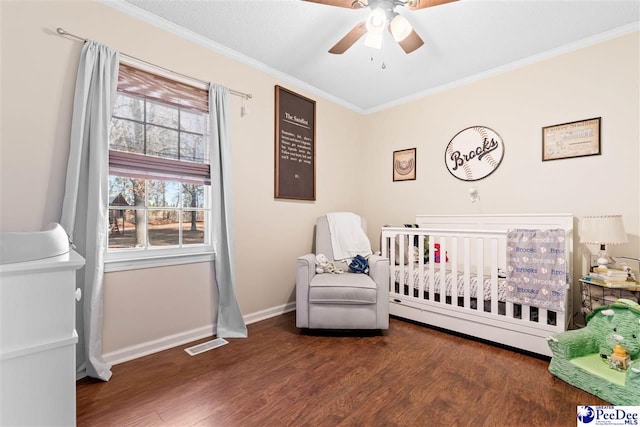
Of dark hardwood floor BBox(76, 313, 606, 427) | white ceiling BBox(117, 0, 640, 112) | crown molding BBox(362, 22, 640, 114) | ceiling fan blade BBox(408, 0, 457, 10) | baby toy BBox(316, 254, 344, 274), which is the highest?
white ceiling BBox(117, 0, 640, 112)

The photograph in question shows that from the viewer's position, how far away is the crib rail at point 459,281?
2.16m

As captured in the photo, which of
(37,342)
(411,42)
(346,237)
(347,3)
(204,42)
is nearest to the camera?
(37,342)

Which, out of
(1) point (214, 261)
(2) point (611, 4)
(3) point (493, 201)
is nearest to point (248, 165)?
(1) point (214, 261)

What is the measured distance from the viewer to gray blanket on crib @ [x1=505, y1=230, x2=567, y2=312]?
198cm

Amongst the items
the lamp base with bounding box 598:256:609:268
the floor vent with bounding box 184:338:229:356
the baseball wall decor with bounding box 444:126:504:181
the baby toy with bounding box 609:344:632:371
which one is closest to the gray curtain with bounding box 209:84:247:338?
the floor vent with bounding box 184:338:229:356

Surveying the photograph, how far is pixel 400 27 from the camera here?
5.81 feet

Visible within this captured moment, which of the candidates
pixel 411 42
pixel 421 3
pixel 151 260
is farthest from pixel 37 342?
pixel 411 42

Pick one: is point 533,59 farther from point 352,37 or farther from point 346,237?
point 346,237

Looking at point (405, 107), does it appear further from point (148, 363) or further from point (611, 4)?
point (148, 363)

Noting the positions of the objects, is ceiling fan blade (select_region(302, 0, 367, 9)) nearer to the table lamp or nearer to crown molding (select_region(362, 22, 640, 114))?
crown molding (select_region(362, 22, 640, 114))

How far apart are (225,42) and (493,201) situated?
2.89m

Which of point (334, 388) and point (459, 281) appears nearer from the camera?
point (334, 388)

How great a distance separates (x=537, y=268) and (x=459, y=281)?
582 millimetres

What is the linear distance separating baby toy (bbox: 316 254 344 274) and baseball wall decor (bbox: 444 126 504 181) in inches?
65.1
